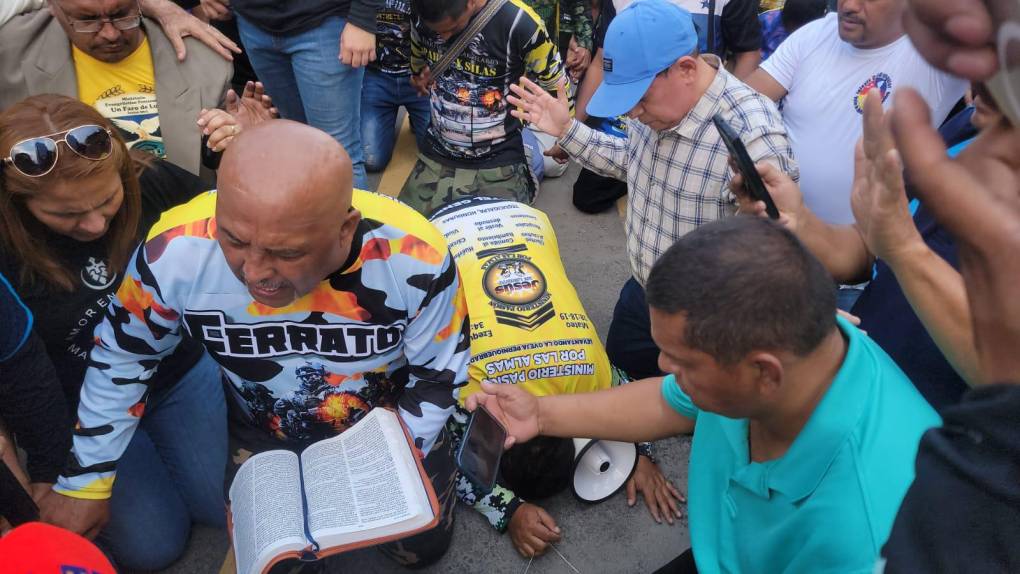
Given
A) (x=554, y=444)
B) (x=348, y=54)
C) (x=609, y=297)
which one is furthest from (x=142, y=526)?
(x=609, y=297)

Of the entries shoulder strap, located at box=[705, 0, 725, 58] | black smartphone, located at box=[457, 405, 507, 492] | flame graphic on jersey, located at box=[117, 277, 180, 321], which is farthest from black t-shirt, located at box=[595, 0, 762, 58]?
flame graphic on jersey, located at box=[117, 277, 180, 321]

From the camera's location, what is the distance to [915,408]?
147cm

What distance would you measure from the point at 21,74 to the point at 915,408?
3.37 meters

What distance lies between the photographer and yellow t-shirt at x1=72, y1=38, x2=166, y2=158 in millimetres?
2943

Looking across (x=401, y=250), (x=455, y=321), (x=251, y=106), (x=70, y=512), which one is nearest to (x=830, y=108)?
(x=455, y=321)

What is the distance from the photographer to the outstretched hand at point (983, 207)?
25.1 inches

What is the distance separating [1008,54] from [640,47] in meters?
2.18

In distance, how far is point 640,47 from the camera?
8.63ft

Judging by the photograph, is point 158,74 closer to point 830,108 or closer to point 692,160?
point 692,160

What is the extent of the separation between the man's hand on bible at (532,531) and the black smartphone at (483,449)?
86 cm

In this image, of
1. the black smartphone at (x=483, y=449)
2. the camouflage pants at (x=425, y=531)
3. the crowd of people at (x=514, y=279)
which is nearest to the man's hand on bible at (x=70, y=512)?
the crowd of people at (x=514, y=279)

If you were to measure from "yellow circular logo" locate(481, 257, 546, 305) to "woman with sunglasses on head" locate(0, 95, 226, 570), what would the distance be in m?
1.19

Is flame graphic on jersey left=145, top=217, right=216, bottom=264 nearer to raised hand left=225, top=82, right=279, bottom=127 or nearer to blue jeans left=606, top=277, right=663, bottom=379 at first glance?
raised hand left=225, top=82, right=279, bottom=127

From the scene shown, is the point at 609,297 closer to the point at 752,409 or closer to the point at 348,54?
the point at 348,54
